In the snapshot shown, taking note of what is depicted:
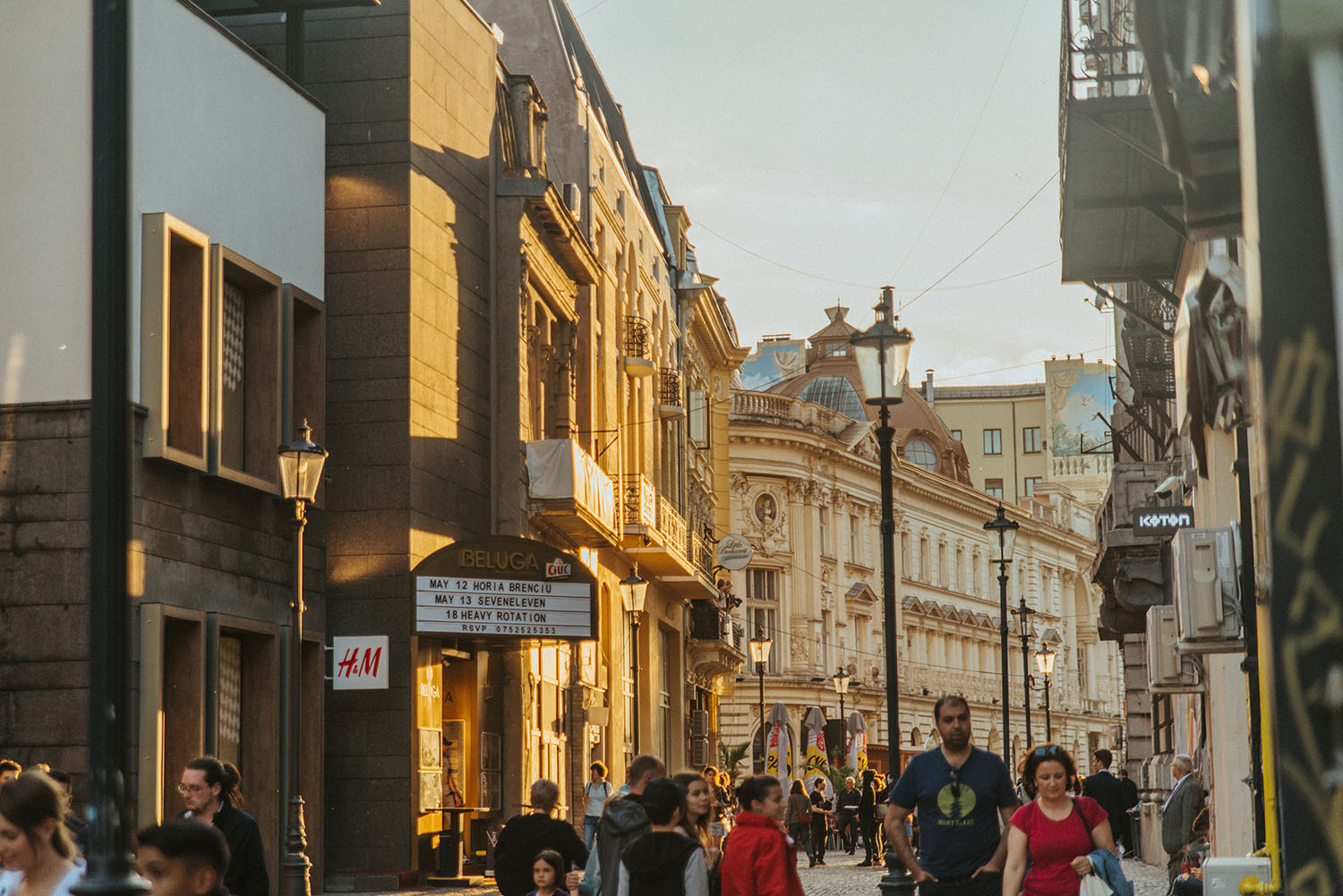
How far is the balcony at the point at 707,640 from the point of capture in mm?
52594

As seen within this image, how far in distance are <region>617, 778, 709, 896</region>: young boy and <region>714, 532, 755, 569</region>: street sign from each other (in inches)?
1722

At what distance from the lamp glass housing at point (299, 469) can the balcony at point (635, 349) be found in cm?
2201

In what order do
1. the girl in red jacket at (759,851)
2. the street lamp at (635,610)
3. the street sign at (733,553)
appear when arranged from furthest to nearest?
the street sign at (733,553) → the street lamp at (635,610) → the girl in red jacket at (759,851)

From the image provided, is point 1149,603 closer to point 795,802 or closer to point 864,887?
point 864,887

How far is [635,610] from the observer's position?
3878 centimetres

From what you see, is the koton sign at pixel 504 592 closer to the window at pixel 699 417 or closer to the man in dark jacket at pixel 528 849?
the man in dark jacket at pixel 528 849

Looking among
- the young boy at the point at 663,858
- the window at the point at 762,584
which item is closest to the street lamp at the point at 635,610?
the young boy at the point at 663,858

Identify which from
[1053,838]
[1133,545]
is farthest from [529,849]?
[1133,545]

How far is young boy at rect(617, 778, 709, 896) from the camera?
344 inches

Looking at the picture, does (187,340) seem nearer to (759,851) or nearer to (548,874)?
(548,874)

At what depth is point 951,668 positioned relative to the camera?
93.4 m

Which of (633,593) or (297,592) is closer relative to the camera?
(297,592)

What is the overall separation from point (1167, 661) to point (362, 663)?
30.8 feet

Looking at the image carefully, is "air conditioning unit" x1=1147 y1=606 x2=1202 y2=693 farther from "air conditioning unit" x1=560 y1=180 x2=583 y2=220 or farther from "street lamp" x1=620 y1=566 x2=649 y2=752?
"street lamp" x1=620 y1=566 x2=649 y2=752
